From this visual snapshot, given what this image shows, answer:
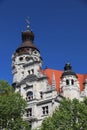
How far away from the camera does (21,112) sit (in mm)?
60688

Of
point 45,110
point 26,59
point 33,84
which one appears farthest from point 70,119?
point 26,59

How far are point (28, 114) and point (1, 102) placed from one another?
501 inches

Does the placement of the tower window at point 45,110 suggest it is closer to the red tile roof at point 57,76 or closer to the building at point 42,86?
the building at point 42,86

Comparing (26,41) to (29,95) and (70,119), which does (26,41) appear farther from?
(70,119)

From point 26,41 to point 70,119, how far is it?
110 feet

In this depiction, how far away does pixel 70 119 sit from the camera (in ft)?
178

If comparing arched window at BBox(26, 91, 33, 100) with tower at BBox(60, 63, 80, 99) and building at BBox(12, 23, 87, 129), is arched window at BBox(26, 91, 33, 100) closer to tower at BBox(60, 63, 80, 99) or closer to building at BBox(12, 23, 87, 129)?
building at BBox(12, 23, 87, 129)

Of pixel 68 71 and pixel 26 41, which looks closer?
pixel 68 71

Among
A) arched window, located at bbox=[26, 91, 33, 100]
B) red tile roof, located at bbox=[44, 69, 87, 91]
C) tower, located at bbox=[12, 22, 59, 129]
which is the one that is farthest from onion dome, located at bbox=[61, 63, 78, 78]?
arched window, located at bbox=[26, 91, 33, 100]

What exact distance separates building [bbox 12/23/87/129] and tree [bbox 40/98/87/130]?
14.3 metres

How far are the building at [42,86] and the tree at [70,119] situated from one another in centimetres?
1428

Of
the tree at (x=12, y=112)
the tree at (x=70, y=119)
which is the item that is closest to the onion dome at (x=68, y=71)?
the tree at (x=12, y=112)

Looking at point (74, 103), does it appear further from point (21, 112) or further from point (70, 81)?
point (70, 81)

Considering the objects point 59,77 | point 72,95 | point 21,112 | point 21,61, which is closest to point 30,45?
point 21,61
